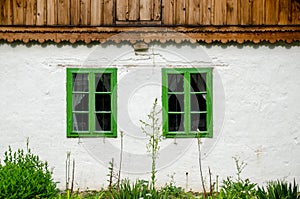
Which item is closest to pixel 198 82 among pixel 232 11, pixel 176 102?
pixel 176 102

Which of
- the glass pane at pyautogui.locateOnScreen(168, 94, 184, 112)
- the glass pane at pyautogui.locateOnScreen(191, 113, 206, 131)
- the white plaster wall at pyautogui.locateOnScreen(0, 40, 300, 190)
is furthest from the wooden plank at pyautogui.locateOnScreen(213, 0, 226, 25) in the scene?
the glass pane at pyautogui.locateOnScreen(191, 113, 206, 131)

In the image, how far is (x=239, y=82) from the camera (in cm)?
877

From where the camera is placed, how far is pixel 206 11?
28.9 ft

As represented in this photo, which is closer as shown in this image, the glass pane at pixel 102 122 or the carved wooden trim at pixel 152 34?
the carved wooden trim at pixel 152 34

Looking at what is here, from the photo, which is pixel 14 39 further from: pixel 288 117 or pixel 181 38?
pixel 288 117

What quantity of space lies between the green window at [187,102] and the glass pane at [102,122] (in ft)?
3.34

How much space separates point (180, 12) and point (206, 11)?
1.52ft

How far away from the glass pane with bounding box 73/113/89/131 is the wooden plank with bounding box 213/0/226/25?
286cm

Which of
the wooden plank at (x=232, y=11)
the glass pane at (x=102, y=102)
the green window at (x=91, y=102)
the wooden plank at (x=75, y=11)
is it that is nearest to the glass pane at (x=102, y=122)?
the green window at (x=91, y=102)

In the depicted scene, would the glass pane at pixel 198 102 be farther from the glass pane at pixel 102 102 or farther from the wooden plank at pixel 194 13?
the glass pane at pixel 102 102

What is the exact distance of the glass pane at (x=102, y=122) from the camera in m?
8.81

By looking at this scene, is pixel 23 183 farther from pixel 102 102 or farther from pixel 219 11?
pixel 219 11

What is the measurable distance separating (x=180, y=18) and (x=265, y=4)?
1527 millimetres

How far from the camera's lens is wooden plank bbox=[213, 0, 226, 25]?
8.80 m
